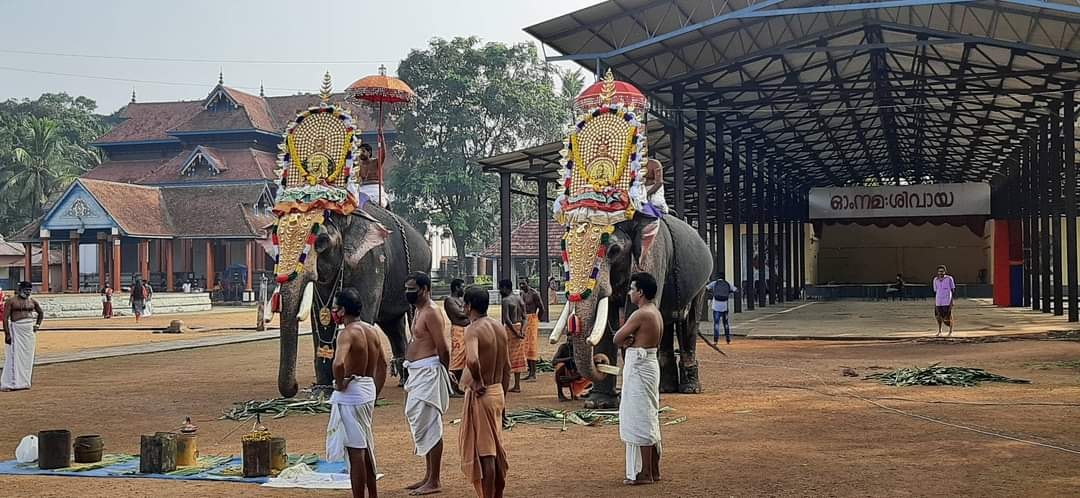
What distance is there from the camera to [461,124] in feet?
164

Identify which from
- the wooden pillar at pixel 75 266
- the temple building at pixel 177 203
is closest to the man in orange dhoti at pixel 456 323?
the temple building at pixel 177 203

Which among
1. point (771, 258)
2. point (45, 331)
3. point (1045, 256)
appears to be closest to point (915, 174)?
point (771, 258)

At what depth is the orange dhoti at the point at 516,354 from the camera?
12.9 meters

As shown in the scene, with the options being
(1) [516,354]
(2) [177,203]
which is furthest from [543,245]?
(2) [177,203]

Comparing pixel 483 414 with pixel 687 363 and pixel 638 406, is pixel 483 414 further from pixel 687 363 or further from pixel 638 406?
pixel 687 363

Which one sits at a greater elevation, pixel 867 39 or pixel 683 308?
pixel 867 39

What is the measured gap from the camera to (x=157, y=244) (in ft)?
155

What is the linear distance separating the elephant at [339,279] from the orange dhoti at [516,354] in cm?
162

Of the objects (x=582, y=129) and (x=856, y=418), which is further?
(x=582, y=129)

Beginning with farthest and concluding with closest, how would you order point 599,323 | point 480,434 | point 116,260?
1. point 116,260
2. point 599,323
3. point 480,434

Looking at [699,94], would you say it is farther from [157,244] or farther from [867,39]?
[157,244]

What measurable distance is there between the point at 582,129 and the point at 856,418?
13.3 ft

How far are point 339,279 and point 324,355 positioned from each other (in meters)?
0.95

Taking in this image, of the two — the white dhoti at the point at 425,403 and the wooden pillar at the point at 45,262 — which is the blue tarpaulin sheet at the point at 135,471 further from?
the wooden pillar at the point at 45,262
